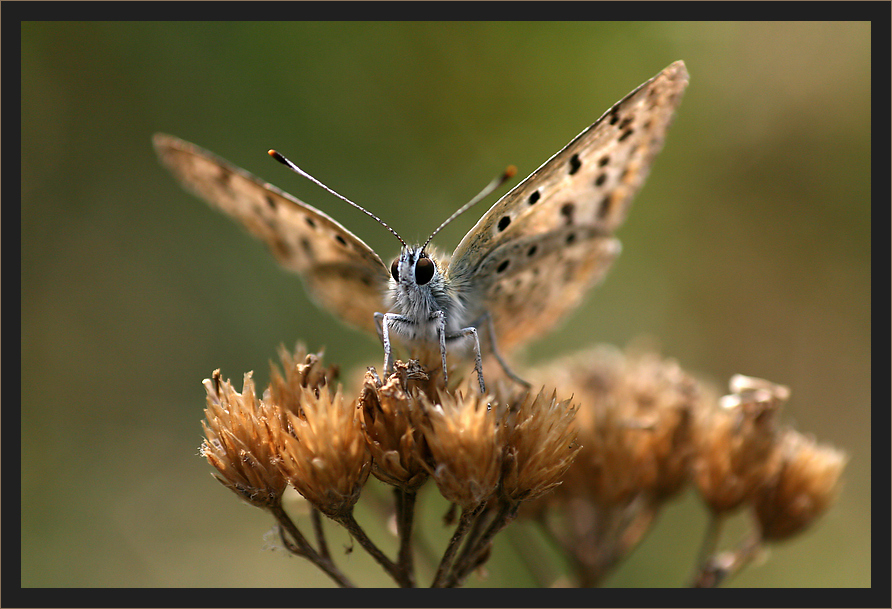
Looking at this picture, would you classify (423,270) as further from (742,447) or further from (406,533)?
(742,447)

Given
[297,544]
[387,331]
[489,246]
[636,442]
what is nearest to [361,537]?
[297,544]

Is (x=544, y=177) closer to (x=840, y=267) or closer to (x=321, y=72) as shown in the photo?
(x=321, y=72)

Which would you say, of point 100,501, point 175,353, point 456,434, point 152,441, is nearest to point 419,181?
point 175,353

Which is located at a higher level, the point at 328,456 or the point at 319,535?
the point at 328,456

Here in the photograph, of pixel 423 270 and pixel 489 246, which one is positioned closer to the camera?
pixel 423 270

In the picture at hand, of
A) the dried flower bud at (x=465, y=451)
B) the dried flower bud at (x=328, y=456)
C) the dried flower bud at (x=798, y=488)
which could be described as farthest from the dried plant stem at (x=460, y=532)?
the dried flower bud at (x=798, y=488)

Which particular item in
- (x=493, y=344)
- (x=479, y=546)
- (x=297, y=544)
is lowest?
(x=479, y=546)

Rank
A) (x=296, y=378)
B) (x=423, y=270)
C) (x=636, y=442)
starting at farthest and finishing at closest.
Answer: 1. (x=636, y=442)
2. (x=423, y=270)
3. (x=296, y=378)

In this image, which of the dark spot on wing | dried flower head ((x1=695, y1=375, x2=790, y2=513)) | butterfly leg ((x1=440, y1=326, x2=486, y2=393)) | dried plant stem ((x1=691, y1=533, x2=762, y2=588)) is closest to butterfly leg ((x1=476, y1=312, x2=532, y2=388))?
butterfly leg ((x1=440, y1=326, x2=486, y2=393))
